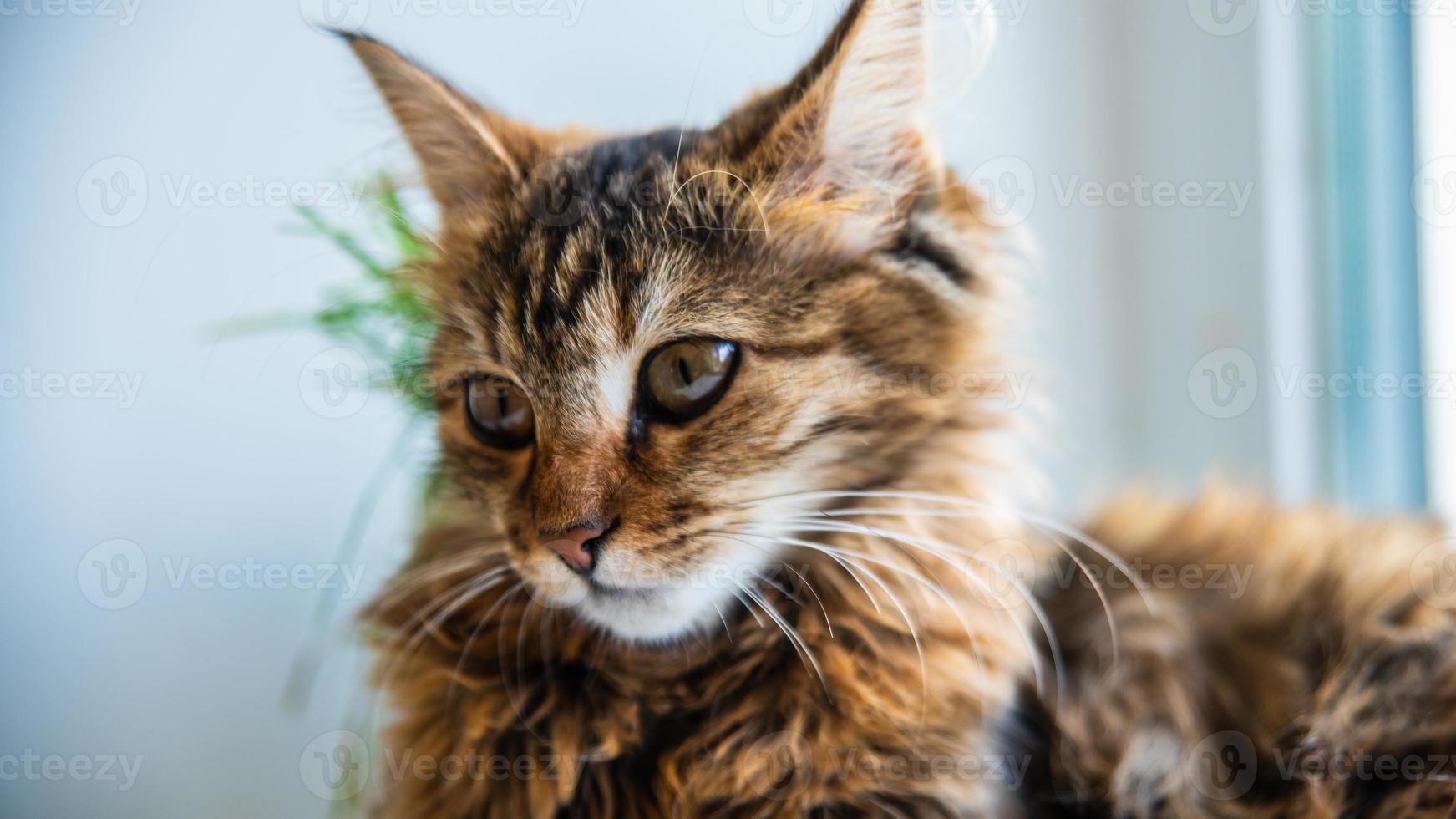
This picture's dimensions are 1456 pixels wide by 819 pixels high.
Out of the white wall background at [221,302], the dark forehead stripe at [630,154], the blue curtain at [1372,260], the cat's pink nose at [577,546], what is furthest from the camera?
the blue curtain at [1372,260]

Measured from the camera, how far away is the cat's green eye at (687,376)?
0.93m

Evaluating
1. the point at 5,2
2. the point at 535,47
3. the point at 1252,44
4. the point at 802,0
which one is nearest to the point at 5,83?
the point at 5,2

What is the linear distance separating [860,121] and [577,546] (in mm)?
521

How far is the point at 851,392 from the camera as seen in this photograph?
0.96 m

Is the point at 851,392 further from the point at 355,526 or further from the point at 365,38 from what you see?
the point at 355,526

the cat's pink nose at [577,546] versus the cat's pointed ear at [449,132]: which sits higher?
the cat's pointed ear at [449,132]

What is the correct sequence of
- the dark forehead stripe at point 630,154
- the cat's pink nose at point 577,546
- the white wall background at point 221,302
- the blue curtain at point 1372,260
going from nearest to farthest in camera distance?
the cat's pink nose at point 577,546, the dark forehead stripe at point 630,154, the white wall background at point 221,302, the blue curtain at point 1372,260

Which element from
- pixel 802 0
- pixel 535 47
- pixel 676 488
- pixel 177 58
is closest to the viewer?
pixel 676 488

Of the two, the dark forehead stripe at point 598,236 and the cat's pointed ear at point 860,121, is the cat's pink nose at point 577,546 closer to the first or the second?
the dark forehead stripe at point 598,236

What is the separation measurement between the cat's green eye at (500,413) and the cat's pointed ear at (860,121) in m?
0.36

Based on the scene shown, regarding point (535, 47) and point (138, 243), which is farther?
point (535, 47)

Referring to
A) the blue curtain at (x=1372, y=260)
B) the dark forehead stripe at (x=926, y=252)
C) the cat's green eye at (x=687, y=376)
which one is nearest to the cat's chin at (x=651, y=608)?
the cat's green eye at (x=687, y=376)

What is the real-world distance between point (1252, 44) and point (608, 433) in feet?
4.64

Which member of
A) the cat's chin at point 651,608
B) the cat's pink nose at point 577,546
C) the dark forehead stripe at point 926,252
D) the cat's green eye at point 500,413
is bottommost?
the cat's chin at point 651,608
